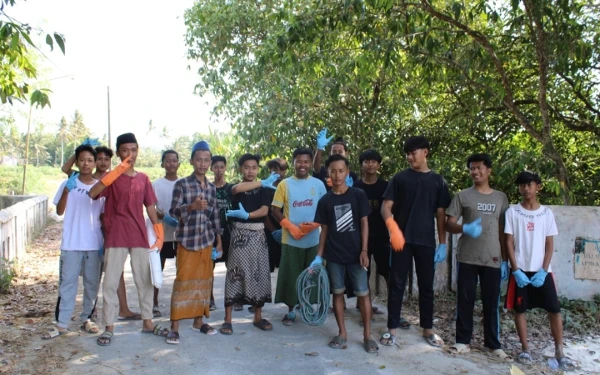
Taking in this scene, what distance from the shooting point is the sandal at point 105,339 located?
441cm

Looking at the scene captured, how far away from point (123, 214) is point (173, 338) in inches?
44.8

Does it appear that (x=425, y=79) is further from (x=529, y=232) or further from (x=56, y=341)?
(x=56, y=341)

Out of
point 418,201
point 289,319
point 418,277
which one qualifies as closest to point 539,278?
point 418,277

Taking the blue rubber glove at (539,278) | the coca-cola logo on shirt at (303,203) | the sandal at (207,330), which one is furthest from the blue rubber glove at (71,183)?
the blue rubber glove at (539,278)

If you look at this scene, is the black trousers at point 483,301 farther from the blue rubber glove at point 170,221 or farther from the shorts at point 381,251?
the blue rubber glove at point 170,221

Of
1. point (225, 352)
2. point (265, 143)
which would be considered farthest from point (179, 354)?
point (265, 143)

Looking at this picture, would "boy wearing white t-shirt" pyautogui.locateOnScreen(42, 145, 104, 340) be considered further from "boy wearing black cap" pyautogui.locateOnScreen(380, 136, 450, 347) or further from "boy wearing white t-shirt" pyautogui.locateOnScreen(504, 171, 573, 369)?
"boy wearing white t-shirt" pyautogui.locateOnScreen(504, 171, 573, 369)

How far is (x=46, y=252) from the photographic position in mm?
9695

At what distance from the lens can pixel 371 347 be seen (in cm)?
446

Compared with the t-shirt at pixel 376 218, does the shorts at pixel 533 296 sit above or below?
below

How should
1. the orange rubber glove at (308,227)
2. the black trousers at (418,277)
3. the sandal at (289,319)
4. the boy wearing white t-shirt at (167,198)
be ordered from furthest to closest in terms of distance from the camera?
the boy wearing white t-shirt at (167,198)
the sandal at (289,319)
the orange rubber glove at (308,227)
the black trousers at (418,277)

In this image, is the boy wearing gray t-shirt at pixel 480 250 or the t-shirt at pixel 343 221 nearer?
the boy wearing gray t-shirt at pixel 480 250

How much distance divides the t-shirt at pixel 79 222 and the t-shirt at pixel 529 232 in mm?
3563

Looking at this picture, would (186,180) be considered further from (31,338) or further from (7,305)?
(7,305)
